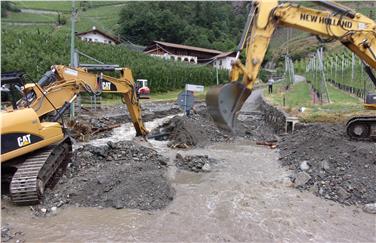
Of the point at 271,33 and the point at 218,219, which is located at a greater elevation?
the point at 271,33

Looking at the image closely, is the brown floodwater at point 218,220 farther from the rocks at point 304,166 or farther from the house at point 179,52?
the house at point 179,52

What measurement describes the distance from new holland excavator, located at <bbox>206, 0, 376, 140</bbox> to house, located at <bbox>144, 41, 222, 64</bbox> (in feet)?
160

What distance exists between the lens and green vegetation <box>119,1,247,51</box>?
73938 millimetres

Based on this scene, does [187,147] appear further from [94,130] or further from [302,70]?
[302,70]

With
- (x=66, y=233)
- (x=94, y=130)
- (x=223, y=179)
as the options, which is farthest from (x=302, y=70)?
(x=66, y=233)

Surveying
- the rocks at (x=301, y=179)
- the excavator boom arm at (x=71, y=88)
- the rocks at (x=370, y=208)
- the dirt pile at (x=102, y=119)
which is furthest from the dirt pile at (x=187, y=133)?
the rocks at (x=370, y=208)

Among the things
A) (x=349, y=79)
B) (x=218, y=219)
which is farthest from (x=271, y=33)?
(x=349, y=79)

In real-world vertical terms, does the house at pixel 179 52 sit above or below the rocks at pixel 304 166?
above

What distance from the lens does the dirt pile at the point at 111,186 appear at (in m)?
8.03

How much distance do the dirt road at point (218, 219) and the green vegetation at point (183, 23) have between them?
66.3m

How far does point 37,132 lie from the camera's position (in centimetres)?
834

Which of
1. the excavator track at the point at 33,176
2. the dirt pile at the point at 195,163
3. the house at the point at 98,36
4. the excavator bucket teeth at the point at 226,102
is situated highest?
the house at the point at 98,36

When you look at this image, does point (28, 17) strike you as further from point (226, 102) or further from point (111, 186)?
point (226, 102)

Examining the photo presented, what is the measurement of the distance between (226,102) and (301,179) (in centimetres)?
256
